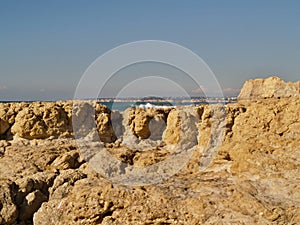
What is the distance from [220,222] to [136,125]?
411 inches

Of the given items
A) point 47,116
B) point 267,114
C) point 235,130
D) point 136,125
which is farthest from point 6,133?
point 267,114

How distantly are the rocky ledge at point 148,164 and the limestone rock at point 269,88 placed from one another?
9279mm

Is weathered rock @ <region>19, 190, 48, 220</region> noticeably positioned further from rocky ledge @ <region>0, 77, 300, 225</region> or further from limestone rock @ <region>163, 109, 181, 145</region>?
limestone rock @ <region>163, 109, 181, 145</region>

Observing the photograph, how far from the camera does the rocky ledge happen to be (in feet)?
16.2

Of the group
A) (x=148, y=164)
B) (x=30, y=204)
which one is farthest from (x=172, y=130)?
(x=30, y=204)

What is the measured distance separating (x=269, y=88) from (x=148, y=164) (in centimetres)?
1610

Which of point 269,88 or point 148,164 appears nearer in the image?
point 148,164

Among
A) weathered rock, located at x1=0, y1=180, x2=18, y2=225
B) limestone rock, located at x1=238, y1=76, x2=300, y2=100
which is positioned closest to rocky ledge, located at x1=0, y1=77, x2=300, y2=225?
weathered rock, located at x1=0, y1=180, x2=18, y2=225

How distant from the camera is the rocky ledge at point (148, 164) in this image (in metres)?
4.93

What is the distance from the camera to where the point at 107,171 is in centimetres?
954

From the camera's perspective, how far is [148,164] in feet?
32.8

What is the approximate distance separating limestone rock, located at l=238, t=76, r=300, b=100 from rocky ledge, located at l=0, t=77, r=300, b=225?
9.28 m

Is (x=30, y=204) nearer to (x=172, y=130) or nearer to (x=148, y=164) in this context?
(x=148, y=164)

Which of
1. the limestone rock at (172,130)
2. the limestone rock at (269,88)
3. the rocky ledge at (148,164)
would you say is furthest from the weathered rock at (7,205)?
the limestone rock at (269,88)
